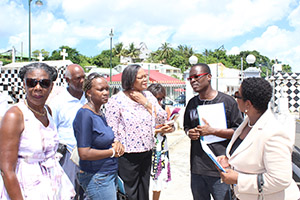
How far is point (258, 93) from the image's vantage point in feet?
6.02

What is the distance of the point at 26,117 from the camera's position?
1779mm

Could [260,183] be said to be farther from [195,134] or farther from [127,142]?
[127,142]

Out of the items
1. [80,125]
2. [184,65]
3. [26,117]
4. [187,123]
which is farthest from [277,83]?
[184,65]

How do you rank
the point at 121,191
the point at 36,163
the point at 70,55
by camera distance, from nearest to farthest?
the point at 36,163 < the point at 121,191 < the point at 70,55

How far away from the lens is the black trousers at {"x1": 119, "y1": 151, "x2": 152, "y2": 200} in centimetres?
295

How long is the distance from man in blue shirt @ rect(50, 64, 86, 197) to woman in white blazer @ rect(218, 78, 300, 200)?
190cm

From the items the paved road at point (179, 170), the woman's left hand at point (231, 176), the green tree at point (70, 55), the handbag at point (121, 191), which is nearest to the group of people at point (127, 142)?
the woman's left hand at point (231, 176)

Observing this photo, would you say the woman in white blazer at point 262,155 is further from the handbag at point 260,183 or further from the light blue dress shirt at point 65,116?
the light blue dress shirt at point 65,116

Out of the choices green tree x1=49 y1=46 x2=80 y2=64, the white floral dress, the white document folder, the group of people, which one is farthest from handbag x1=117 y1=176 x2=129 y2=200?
green tree x1=49 y1=46 x2=80 y2=64

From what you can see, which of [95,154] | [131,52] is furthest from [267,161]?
[131,52]

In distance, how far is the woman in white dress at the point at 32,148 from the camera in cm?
165

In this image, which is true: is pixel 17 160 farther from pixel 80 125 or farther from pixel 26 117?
pixel 80 125

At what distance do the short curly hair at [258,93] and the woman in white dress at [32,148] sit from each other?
1.46 meters

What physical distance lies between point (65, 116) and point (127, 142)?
34.5 inches
